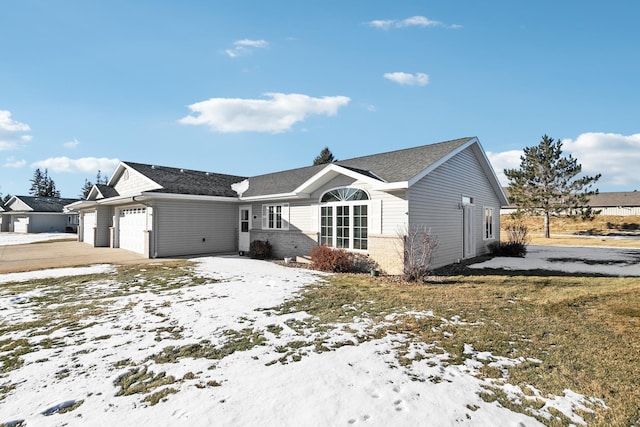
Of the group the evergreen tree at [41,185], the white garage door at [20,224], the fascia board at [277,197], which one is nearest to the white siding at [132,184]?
the fascia board at [277,197]

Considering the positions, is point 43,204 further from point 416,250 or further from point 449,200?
point 449,200

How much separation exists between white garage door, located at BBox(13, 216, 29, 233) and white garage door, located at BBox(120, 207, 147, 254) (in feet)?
101

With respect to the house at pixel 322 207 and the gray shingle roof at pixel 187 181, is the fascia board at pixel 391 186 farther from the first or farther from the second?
the gray shingle roof at pixel 187 181

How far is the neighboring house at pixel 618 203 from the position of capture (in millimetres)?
44622

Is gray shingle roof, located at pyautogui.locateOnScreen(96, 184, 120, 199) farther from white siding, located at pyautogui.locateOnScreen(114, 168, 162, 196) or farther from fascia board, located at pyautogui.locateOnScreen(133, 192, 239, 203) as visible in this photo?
fascia board, located at pyautogui.locateOnScreen(133, 192, 239, 203)

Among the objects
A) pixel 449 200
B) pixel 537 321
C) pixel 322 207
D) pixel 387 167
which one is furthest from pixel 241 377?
pixel 449 200

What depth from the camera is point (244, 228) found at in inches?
681

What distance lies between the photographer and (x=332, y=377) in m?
3.66

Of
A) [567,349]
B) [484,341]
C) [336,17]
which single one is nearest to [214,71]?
[336,17]

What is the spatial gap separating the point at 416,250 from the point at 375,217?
178 centimetres

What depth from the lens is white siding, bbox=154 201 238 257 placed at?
1486cm

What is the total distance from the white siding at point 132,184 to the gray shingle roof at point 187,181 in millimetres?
296

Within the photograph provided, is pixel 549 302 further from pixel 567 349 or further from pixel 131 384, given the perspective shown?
pixel 131 384

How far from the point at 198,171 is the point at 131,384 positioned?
18.4 m
